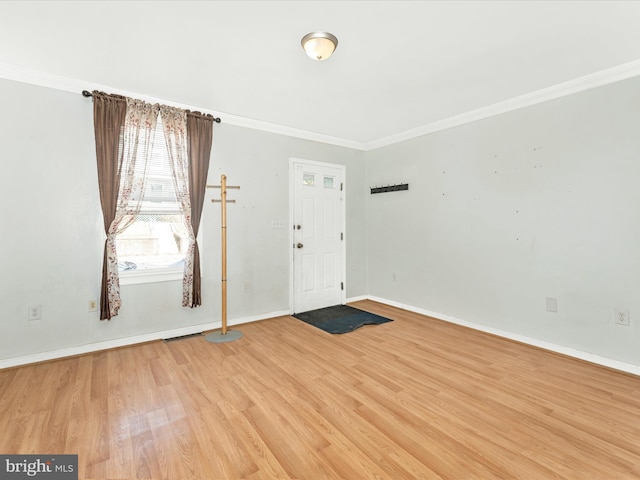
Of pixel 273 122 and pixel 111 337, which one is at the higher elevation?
pixel 273 122

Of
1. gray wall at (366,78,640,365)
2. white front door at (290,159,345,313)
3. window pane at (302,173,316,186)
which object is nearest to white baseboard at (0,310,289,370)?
white front door at (290,159,345,313)

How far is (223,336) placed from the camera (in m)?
3.59

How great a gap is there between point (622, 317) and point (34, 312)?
5.41 meters

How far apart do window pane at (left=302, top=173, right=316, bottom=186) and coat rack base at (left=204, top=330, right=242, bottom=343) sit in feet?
7.59

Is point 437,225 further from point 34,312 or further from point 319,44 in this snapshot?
point 34,312

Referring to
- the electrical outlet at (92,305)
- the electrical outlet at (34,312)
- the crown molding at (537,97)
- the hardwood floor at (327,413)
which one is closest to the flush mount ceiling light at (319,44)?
the crown molding at (537,97)

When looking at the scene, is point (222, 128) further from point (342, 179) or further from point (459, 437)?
point (459, 437)

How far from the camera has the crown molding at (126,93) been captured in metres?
2.76

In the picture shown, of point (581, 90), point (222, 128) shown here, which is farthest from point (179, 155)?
point (581, 90)

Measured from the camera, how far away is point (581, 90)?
2.96 meters

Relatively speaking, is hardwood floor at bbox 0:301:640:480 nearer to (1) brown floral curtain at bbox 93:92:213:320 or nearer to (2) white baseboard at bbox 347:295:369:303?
(1) brown floral curtain at bbox 93:92:213:320

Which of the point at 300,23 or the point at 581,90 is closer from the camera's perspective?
the point at 300,23

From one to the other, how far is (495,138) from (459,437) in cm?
321

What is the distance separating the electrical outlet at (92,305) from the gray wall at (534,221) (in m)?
3.90
